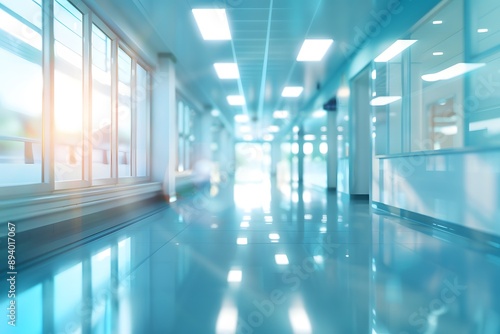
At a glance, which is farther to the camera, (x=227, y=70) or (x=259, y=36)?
(x=227, y=70)

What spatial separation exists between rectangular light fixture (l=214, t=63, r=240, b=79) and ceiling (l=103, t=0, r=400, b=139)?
148mm

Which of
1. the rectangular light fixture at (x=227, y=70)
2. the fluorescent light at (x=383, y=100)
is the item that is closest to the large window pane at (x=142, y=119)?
the rectangular light fixture at (x=227, y=70)

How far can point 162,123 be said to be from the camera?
24.1 feet

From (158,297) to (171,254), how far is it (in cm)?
100

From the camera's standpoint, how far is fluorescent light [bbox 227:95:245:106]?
39.3 feet

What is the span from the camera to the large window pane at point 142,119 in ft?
22.6

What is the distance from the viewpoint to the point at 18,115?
3.13 m

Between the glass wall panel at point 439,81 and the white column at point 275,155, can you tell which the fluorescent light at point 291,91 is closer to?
the glass wall panel at point 439,81

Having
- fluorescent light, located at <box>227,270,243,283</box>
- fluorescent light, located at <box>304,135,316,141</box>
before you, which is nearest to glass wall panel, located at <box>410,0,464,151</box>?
fluorescent light, located at <box>227,270,243,283</box>

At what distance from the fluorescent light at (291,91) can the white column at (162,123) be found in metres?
4.33

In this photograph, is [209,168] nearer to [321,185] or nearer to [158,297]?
[321,185]

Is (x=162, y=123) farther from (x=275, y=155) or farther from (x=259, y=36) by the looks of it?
(x=275, y=155)

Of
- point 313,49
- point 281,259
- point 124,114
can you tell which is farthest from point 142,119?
point 281,259

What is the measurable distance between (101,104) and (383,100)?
4808mm
